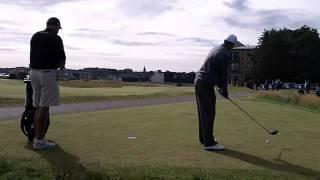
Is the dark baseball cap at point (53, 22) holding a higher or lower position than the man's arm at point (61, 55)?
higher

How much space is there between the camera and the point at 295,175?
7.87m

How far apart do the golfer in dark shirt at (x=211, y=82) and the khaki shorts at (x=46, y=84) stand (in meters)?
2.35

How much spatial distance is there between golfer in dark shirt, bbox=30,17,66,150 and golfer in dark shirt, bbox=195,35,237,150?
7.55 ft

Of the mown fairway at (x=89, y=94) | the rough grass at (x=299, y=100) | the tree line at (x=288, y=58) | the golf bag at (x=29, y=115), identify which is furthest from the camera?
the tree line at (x=288, y=58)

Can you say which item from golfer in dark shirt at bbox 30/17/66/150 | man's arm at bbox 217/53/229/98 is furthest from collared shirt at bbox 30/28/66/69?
man's arm at bbox 217/53/229/98

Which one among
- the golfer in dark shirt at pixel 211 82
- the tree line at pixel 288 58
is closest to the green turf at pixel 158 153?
the golfer in dark shirt at pixel 211 82

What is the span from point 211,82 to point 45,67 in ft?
8.77

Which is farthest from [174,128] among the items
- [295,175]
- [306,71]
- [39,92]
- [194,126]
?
[306,71]

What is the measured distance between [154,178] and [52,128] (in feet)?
19.0

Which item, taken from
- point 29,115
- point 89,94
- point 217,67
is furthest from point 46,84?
point 89,94

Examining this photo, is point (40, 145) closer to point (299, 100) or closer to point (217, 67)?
point (217, 67)

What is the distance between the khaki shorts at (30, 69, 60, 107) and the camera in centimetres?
950

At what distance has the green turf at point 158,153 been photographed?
25.5ft

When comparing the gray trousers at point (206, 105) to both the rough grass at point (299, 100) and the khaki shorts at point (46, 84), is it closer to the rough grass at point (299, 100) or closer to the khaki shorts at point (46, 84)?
the khaki shorts at point (46, 84)
